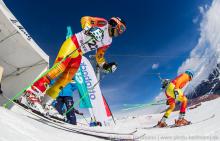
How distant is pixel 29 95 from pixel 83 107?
464 centimetres

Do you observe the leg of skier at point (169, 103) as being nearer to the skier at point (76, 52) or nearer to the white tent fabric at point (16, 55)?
the skier at point (76, 52)

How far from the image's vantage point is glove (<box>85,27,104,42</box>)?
5.26 m

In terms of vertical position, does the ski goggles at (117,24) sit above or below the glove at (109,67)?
above

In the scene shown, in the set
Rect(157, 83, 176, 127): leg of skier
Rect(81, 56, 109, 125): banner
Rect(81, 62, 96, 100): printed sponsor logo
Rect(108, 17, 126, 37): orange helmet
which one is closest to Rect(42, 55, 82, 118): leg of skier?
Rect(108, 17, 126, 37): orange helmet

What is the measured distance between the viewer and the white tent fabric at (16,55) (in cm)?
566

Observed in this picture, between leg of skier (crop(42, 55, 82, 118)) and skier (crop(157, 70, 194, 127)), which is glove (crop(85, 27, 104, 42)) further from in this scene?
skier (crop(157, 70, 194, 127))

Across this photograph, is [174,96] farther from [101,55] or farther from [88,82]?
[101,55]

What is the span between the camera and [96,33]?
5336 millimetres

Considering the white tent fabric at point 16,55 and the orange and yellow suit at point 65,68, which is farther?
the white tent fabric at point 16,55

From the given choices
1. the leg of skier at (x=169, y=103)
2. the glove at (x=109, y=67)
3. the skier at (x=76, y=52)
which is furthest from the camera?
the leg of skier at (x=169, y=103)

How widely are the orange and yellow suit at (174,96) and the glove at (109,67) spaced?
406cm

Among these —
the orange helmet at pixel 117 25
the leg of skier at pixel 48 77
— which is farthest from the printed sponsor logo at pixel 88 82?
the leg of skier at pixel 48 77

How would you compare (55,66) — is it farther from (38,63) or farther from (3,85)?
(3,85)

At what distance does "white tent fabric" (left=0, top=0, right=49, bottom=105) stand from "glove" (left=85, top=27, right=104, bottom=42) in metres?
1.53
